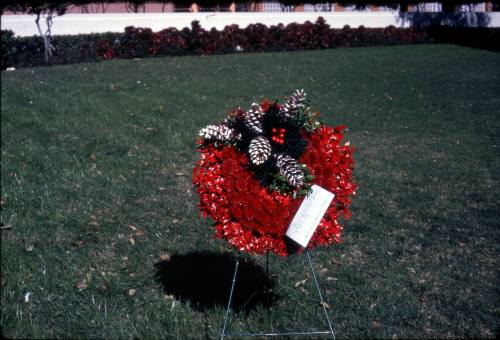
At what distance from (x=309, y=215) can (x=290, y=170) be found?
311mm

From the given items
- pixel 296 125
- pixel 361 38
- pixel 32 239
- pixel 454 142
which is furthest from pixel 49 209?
pixel 361 38

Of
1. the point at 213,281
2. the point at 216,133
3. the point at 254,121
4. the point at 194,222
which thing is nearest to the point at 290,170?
the point at 254,121

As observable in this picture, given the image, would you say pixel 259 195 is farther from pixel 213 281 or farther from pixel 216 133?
pixel 213 281

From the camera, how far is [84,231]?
5758 mm

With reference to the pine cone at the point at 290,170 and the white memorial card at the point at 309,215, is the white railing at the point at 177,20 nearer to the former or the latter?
the pine cone at the point at 290,170

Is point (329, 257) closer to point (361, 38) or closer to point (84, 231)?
point (84, 231)

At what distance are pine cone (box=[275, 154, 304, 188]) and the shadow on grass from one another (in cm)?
152

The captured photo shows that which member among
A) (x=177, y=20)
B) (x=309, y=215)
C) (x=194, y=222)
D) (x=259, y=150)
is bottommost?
(x=194, y=222)

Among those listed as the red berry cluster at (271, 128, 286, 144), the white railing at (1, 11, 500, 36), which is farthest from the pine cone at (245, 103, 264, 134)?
the white railing at (1, 11, 500, 36)

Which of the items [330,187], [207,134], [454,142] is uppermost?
[207,134]

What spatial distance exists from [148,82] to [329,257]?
31.5 feet

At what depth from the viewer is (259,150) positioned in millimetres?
3277

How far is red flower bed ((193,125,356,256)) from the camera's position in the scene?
326 cm

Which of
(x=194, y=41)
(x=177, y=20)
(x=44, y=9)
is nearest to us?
(x=44, y=9)
